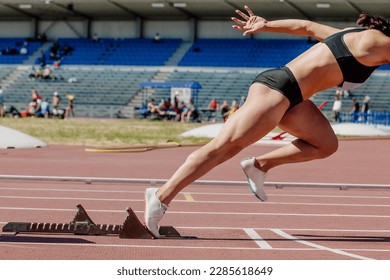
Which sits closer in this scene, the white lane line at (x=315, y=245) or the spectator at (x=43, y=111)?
the white lane line at (x=315, y=245)

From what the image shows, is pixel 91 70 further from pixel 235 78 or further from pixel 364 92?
pixel 364 92

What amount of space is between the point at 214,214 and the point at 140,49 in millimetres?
48774

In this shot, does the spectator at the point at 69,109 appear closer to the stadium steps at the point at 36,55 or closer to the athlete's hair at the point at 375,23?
the stadium steps at the point at 36,55

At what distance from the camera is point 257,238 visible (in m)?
6.42

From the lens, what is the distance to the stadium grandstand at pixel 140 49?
161 ft

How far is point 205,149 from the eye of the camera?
601 centimetres

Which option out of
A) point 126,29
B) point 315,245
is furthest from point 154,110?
point 315,245

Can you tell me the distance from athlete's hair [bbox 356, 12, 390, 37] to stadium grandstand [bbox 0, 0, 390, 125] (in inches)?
1486

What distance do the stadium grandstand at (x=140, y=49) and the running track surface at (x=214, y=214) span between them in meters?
30.7

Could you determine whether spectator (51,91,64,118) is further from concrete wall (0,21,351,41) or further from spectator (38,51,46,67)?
concrete wall (0,21,351,41)

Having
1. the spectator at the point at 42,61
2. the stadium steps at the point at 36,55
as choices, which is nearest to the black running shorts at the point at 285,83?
the spectator at the point at 42,61

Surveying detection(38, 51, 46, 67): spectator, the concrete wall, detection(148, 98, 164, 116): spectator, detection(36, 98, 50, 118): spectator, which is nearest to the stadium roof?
the concrete wall

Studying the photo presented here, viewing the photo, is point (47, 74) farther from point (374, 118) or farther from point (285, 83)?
point (285, 83)

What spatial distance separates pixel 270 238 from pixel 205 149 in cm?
94
